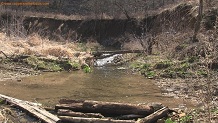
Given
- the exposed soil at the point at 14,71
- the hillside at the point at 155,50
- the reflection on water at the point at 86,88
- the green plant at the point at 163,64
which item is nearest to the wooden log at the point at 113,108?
the hillside at the point at 155,50

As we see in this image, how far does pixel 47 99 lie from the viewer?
13969 mm

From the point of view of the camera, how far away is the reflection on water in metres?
14.3

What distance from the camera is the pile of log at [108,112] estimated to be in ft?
33.5

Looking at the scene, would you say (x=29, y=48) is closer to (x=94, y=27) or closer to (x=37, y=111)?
(x=37, y=111)

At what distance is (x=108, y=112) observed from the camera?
1088cm

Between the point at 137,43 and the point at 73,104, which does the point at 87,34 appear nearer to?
the point at 137,43

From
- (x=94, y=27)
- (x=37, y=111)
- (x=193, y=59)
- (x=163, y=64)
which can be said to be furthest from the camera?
(x=94, y=27)

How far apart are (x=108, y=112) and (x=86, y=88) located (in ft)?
19.0

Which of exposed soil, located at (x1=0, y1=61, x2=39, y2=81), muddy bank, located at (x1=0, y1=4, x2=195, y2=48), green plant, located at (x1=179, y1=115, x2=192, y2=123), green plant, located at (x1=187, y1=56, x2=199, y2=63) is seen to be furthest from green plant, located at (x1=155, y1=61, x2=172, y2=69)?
muddy bank, located at (x1=0, y1=4, x2=195, y2=48)

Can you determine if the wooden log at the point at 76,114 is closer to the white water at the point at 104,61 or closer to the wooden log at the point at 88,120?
the wooden log at the point at 88,120

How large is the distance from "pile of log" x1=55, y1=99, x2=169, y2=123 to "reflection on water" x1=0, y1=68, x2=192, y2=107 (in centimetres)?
230

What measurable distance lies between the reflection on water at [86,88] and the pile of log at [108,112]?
2301 millimetres

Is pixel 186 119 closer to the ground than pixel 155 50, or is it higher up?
closer to the ground

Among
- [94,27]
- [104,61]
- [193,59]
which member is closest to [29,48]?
[104,61]
